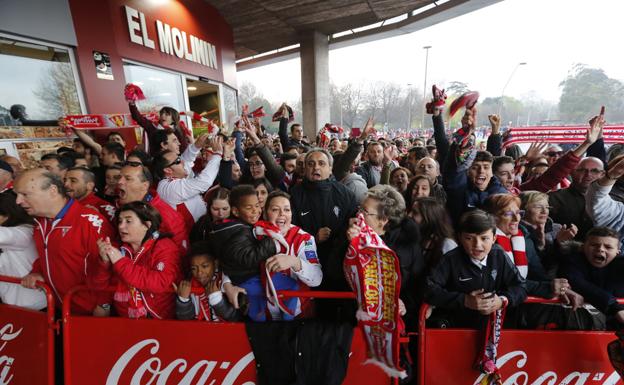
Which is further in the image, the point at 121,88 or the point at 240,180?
the point at 121,88

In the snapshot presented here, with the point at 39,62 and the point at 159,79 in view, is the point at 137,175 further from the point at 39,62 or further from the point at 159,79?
the point at 159,79

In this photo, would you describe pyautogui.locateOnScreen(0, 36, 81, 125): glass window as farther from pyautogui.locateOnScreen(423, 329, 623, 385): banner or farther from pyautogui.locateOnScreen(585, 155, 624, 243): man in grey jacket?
pyautogui.locateOnScreen(585, 155, 624, 243): man in grey jacket

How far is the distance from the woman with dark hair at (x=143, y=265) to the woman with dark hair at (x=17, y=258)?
75 centimetres

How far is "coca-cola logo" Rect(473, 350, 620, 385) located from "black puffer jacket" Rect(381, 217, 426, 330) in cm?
59

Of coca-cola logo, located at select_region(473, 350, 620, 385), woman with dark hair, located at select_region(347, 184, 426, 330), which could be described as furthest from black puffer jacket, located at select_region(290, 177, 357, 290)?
coca-cola logo, located at select_region(473, 350, 620, 385)

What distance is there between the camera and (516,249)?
2385 mm

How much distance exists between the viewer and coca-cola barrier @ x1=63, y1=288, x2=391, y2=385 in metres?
2.15

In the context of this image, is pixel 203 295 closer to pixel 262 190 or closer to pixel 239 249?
pixel 239 249

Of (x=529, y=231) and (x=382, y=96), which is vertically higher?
(x=382, y=96)

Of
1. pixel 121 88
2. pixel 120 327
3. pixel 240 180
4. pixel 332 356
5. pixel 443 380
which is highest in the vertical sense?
pixel 121 88

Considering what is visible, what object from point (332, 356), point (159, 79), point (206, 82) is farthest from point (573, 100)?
point (332, 356)

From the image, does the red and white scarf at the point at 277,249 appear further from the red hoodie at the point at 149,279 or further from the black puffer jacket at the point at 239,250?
the red hoodie at the point at 149,279

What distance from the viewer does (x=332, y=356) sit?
2061 mm

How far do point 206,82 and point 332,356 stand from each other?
11485 mm
